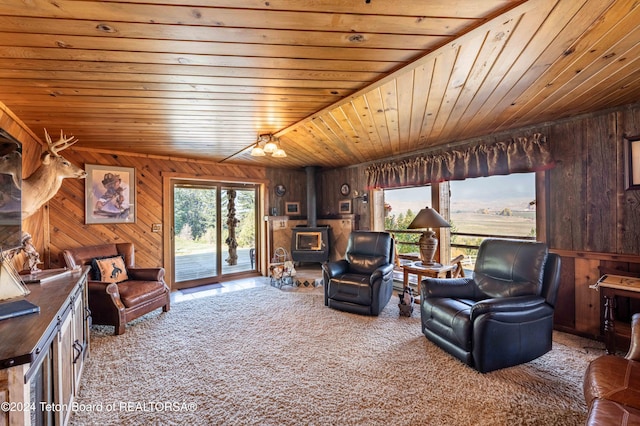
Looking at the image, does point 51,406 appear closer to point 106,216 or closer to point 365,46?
point 365,46

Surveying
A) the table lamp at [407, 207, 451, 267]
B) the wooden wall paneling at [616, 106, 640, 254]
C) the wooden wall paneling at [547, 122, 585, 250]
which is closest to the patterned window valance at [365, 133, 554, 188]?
the wooden wall paneling at [547, 122, 585, 250]

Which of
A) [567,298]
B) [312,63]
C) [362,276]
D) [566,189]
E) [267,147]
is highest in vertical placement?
[312,63]

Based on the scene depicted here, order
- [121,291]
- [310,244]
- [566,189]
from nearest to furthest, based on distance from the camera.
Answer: [566,189] → [121,291] → [310,244]

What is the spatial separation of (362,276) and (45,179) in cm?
359

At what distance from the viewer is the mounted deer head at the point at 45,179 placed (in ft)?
8.03

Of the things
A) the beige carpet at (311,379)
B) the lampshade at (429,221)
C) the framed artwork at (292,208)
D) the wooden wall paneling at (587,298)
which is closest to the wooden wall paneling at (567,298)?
the wooden wall paneling at (587,298)

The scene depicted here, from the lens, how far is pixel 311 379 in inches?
84.9

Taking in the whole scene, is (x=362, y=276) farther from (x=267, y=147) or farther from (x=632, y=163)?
(x=632, y=163)

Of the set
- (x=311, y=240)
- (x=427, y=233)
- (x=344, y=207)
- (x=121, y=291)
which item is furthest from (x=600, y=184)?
(x=121, y=291)

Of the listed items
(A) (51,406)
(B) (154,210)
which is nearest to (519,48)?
(A) (51,406)

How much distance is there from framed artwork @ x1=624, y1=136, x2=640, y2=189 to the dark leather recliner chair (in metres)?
2.49

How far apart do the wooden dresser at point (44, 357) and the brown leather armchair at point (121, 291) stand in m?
0.90

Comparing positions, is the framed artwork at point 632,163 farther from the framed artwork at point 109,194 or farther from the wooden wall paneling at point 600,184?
the framed artwork at point 109,194

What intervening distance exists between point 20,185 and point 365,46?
3.00m
